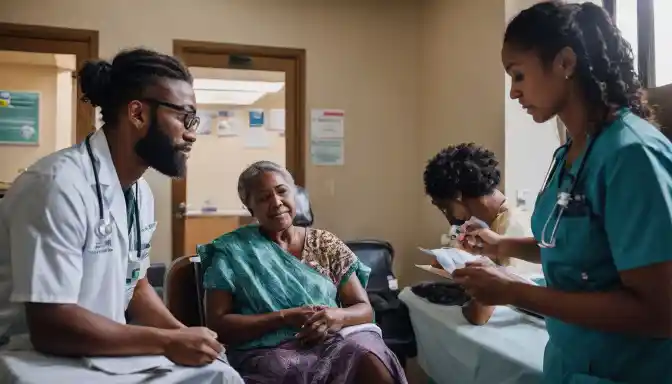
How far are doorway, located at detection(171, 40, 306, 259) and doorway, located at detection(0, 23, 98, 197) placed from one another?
25.9 inches

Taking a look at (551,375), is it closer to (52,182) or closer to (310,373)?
(310,373)

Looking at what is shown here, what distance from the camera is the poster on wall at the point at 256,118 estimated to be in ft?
14.8

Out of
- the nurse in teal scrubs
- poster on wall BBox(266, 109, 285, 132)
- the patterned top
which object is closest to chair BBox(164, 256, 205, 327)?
the patterned top

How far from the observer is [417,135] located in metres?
4.06

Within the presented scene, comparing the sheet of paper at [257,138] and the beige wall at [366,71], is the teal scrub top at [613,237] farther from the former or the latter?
the sheet of paper at [257,138]

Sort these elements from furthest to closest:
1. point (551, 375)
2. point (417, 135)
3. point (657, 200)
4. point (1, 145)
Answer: point (417, 135) < point (1, 145) < point (551, 375) < point (657, 200)

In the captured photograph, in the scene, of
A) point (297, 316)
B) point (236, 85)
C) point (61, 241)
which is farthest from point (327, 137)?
point (61, 241)

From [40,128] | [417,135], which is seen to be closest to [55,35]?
[40,128]

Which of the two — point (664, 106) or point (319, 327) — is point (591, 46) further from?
point (319, 327)

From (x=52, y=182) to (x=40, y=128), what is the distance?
10.1ft

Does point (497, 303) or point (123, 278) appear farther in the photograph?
point (123, 278)

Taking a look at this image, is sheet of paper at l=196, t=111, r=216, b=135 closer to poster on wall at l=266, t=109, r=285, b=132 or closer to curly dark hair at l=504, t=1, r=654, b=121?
poster on wall at l=266, t=109, r=285, b=132

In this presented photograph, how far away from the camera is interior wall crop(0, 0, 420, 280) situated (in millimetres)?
3615

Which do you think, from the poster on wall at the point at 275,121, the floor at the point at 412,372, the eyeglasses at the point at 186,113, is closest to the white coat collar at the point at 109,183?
the eyeglasses at the point at 186,113
